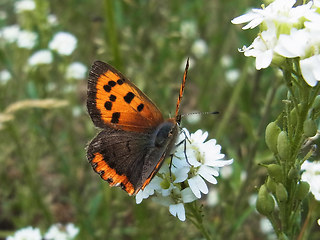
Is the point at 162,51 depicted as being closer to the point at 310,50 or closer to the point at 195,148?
the point at 195,148

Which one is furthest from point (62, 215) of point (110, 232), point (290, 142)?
point (290, 142)

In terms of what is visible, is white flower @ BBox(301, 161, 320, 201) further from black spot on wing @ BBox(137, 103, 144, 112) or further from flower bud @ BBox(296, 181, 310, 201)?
black spot on wing @ BBox(137, 103, 144, 112)

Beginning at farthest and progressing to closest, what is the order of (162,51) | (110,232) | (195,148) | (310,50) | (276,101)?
(162,51) → (110,232) → (276,101) → (195,148) → (310,50)

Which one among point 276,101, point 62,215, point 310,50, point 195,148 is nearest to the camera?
point 310,50

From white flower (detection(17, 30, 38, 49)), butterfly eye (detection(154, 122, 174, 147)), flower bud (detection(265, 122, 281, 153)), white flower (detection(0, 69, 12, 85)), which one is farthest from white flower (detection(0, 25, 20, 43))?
flower bud (detection(265, 122, 281, 153))

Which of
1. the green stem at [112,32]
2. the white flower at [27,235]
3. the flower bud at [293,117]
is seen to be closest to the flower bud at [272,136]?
the flower bud at [293,117]

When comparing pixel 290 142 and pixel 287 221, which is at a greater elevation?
pixel 290 142

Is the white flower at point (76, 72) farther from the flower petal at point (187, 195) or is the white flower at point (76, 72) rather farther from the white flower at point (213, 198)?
the flower petal at point (187, 195)
